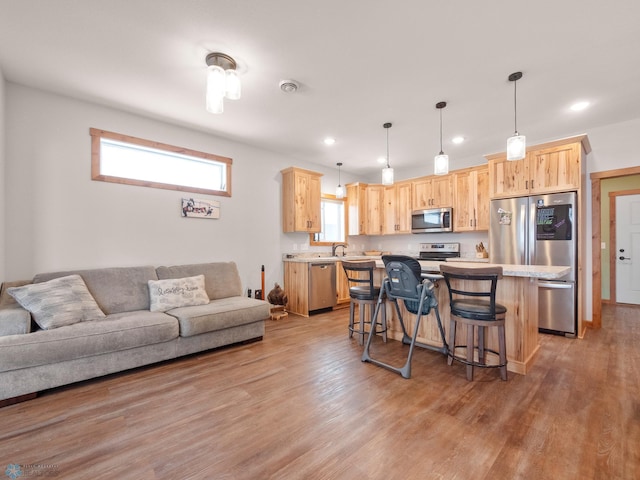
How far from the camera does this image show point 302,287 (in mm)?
4688

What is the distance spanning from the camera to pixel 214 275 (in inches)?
149

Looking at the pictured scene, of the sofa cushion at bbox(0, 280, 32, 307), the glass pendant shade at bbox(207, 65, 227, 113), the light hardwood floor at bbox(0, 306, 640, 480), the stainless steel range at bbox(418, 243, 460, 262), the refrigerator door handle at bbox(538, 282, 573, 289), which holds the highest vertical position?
the glass pendant shade at bbox(207, 65, 227, 113)

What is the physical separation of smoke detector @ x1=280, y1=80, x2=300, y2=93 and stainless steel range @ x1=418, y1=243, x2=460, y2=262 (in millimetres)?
3872

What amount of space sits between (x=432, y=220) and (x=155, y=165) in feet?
14.9

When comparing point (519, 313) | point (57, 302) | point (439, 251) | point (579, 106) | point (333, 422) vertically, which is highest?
point (579, 106)

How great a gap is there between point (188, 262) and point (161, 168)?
130 centimetres

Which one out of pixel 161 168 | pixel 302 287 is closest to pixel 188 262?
pixel 161 168

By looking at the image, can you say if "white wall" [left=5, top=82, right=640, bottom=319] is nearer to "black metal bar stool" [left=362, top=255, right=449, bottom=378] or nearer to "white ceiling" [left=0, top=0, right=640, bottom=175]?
"white ceiling" [left=0, top=0, right=640, bottom=175]

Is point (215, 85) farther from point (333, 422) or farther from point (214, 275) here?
point (333, 422)

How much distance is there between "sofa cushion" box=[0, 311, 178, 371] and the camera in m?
2.04

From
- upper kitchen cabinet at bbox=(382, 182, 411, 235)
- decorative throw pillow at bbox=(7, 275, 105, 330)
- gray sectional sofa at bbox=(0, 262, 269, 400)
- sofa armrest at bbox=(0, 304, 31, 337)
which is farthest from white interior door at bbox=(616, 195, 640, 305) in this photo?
sofa armrest at bbox=(0, 304, 31, 337)

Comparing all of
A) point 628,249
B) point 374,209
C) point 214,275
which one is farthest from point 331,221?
point 628,249

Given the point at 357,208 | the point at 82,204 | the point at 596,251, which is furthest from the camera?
the point at 357,208

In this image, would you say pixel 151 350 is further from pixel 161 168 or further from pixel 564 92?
pixel 564 92
